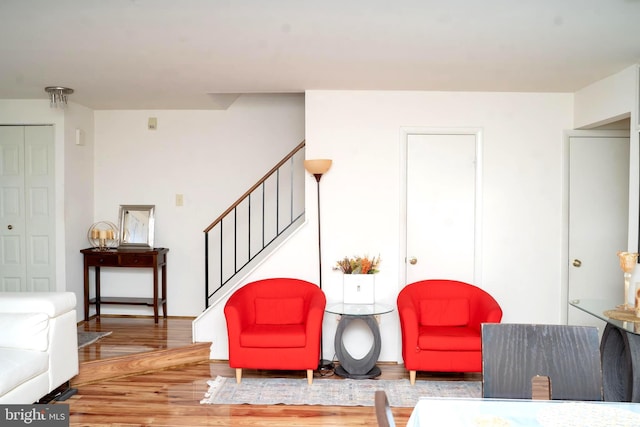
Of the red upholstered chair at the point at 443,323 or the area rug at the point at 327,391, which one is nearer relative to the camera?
the area rug at the point at 327,391

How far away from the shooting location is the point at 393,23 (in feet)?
9.93

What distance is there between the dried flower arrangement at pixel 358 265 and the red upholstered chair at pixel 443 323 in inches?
13.7

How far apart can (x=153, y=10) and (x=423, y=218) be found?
2995 millimetres

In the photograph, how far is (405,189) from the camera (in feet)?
15.9

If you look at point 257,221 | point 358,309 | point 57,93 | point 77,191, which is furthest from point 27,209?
point 358,309

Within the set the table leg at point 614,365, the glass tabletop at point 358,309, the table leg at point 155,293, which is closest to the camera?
the table leg at point 614,365

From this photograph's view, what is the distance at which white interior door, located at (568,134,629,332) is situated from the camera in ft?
16.0

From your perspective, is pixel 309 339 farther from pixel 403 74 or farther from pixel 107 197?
pixel 107 197

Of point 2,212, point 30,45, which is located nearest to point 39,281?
point 2,212

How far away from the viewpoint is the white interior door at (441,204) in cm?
486

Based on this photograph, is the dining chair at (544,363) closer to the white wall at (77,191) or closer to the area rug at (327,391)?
the area rug at (327,391)

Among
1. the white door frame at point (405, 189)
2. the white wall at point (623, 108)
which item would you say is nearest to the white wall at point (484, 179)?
the white door frame at point (405, 189)

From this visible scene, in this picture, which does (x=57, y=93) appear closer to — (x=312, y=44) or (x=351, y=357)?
(x=312, y=44)

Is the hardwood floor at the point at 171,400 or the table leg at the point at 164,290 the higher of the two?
the table leg at the point at 164,290
